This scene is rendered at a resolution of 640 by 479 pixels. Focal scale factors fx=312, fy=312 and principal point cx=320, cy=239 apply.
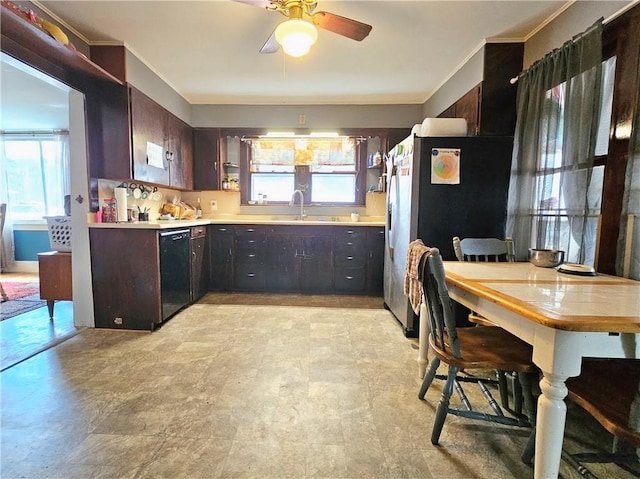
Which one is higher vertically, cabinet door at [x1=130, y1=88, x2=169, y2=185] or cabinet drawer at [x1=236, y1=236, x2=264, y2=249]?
cabinet door at [x1=130, y1=88, x2=169, y2=185]

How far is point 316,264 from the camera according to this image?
3.90 metres

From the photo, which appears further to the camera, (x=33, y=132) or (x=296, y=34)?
(x=33, y=132)

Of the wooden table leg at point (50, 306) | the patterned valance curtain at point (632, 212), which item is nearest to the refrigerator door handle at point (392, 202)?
the patterned valance curtain at point (632, 212)

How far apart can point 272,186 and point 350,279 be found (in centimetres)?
173

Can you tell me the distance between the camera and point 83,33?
254cm

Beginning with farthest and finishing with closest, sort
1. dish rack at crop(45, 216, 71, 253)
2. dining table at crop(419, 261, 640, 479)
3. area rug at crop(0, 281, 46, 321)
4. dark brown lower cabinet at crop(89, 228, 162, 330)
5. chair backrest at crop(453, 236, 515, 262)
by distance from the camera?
area rug at crop(0, 281, 46, 321) < dish rack at crop(45, 216, 71, 253) < dark brown lower cabinet at crop(89, 228, 162, 330) < chair backrest at crop(453, 236, 515, 262) < dining table at crop(419, 261, 640, 479)

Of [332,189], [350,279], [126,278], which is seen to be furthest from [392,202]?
[126,278]

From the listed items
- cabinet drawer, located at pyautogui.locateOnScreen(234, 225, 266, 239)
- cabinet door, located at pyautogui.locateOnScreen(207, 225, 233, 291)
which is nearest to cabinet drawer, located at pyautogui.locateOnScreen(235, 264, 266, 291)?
cabinet door, located at pyautogui.locateOnScreen(207, 225, 233, 291)

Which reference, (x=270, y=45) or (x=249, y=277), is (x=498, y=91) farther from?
(x=249, y=277)

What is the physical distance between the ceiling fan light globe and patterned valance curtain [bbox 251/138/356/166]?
2488 millimetres

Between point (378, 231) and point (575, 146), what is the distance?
7.11ft

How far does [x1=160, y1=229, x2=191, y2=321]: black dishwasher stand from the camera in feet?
9.34

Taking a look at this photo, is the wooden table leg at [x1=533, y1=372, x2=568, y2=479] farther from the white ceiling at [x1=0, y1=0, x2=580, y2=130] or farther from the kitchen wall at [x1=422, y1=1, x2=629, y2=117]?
the white ceiling at [x1=0, y1=0, x2=580, y2=130]

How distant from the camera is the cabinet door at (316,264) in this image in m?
3.87
